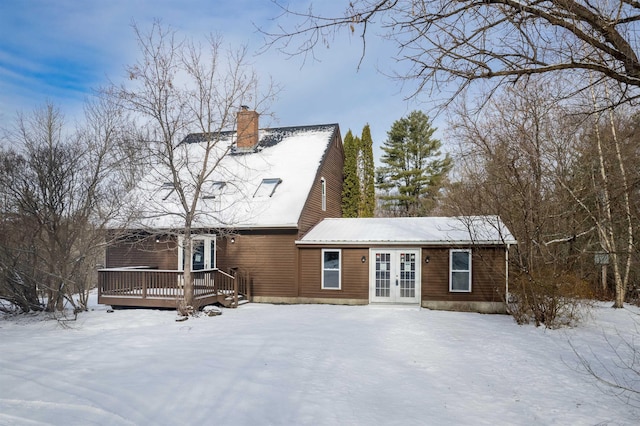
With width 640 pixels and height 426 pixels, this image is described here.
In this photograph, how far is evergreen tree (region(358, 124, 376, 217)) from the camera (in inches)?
1070

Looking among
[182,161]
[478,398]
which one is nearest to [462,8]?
[478,398]

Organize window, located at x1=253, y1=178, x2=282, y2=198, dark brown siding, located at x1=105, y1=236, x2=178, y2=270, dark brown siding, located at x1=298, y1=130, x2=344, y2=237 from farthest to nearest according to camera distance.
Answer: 1. window, located at x1=253, y1=178, x2=282, y2=198
2. dark brown siding, located at x1=105, y1=236, x2=178, y2=270
3. dark brown siding, located at x1=298, y1=130, x2=344, y2=237

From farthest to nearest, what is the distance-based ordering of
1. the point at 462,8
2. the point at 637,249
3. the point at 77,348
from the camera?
the point at 77,348 → the point at 637,249 → the point at 462,8

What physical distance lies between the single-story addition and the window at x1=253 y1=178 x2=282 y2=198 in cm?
227

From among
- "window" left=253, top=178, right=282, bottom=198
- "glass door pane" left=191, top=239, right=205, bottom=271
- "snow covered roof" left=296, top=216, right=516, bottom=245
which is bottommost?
"glass door pane" left=191, top=239, right=205, bottom=271

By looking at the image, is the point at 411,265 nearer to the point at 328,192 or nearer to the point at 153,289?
the point at 328,192

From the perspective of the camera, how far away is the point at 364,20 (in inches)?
134

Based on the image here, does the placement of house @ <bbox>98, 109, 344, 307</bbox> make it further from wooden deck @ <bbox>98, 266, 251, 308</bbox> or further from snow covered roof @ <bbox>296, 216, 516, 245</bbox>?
snow covered roof @ <bbox>296, 216, 516, 245</bbox>

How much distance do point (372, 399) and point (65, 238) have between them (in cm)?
1024

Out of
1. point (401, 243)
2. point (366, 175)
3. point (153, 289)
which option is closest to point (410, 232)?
point (401, 243)

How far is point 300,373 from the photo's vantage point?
275 inches

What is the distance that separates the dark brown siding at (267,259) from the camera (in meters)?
15.4

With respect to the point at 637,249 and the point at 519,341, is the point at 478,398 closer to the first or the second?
the point at 637,249

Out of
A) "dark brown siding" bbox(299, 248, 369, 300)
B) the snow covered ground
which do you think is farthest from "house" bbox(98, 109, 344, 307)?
the snow covered ground
